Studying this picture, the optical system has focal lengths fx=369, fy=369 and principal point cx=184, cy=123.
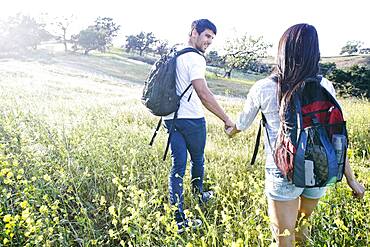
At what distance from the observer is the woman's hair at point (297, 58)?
2.25 m

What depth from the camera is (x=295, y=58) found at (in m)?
2.27

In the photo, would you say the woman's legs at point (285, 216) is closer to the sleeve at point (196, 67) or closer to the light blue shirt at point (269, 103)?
the light blue shirt at point (269, 103)

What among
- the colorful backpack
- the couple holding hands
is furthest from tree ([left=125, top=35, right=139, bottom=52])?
the colorful backpack

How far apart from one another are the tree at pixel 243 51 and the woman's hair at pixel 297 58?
2294 inches

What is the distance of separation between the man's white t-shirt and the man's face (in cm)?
13

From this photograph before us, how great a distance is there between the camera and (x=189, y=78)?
11.6ft

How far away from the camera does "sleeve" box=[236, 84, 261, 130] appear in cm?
250

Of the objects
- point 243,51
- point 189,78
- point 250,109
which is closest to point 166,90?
point 189,78

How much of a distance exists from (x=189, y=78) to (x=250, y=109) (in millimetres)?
1086

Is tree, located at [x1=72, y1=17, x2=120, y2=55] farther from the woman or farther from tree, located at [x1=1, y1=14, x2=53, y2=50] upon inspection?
the woman

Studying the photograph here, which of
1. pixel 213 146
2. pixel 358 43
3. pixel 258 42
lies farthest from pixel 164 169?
pixel 358 43

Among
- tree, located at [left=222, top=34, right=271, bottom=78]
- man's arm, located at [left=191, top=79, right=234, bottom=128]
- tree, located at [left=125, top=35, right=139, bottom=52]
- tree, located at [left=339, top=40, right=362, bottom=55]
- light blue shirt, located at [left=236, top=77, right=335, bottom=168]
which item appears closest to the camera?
light blue shirt, located at [left=236, top=77, right=335, bottom=168]

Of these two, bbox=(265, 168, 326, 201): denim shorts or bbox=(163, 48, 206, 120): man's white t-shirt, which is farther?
bbox=(163, 48, 206, 120): man's white t-shirt

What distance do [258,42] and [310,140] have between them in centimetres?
6648
